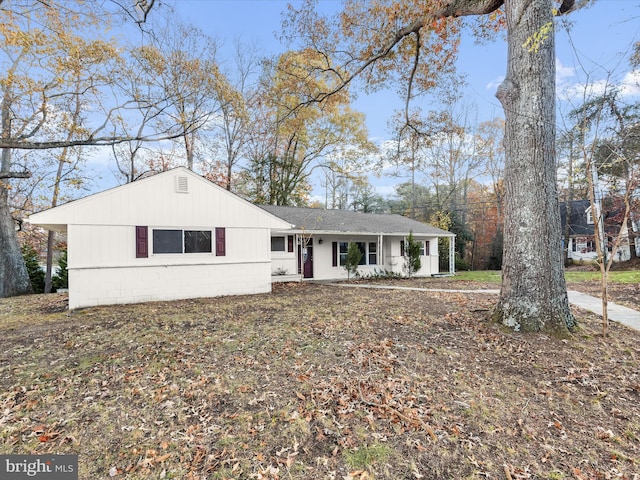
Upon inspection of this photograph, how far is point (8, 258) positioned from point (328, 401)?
1571cm

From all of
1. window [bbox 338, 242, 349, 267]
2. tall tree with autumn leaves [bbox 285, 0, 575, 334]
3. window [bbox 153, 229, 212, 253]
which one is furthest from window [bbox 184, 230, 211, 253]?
tall tree with autumn leaves [bbox 285, 0, 575, 334]

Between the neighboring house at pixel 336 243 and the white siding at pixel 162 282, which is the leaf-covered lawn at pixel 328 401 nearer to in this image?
the white siding at pixel 162 282

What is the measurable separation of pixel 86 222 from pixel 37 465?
24.3 feet

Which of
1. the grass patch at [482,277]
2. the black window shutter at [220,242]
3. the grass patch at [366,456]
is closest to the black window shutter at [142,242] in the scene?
the black window shutter at [220,242]

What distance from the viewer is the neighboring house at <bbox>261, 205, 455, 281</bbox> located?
1412cm

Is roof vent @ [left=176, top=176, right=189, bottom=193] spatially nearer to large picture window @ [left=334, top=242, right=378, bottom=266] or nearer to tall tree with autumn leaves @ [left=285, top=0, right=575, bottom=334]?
large picture window @ [left=334, top=242, right=378, bottom=266]

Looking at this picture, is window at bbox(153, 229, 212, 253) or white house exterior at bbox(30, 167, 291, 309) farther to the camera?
window at bbox(153, 229, 212, 253)

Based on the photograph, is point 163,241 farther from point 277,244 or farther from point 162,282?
point 277,244

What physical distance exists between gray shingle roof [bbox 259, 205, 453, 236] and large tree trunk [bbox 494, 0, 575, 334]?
942cm

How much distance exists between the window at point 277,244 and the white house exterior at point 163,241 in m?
2.68

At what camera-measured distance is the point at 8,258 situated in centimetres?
1269

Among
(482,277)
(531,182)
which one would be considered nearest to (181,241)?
(531,182)

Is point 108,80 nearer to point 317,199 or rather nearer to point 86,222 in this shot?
point 86,222

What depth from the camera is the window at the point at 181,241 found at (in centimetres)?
938
